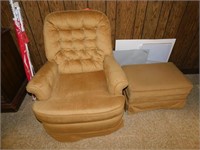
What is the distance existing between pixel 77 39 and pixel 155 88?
937 millimetres

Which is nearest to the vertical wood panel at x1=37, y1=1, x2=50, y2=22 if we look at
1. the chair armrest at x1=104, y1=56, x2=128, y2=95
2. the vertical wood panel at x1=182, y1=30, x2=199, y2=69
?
the chair armrest at x1=104, y1=56, x2=128, y2=95

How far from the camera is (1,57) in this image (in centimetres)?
157

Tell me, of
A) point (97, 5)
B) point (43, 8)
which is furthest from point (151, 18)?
point (43, 8)

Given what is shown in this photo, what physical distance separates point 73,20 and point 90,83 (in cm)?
65

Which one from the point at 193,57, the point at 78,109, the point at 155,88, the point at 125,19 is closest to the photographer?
the point at 78,109

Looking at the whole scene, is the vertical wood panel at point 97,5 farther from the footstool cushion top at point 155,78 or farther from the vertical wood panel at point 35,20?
the footstool cushion top at point 155,78

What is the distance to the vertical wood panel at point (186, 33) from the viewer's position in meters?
1.71

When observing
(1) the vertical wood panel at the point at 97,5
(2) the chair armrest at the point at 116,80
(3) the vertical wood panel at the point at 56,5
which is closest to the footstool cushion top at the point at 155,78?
(2) the chair armrest at the point at 116,80

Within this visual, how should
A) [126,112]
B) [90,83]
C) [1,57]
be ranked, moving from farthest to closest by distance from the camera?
1. [126,112]
2. [1,57]
3. [90,83]

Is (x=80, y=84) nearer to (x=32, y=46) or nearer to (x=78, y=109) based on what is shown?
(x=78, y=109)

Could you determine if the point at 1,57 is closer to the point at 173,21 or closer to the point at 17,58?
the point at 17,58

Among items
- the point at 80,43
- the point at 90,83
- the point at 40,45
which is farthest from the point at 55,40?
the point at 90,83

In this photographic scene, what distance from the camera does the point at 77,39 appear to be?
5.19ft

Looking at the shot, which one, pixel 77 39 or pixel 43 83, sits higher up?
pixel 77 39
